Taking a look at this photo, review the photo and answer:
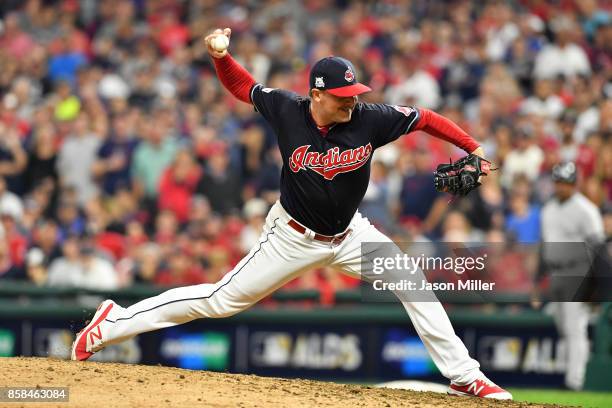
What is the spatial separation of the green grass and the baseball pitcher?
2708 mm

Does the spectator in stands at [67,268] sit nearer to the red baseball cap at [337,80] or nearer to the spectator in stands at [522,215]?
the spectator in stands at [522,215]

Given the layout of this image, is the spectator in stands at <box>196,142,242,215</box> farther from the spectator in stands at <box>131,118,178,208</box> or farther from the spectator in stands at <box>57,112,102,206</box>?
the spectator in stands at <box>57,112,102,206</box>

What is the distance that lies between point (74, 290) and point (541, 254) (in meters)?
4.69

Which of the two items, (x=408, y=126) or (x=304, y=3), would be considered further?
(x=304, y=3)

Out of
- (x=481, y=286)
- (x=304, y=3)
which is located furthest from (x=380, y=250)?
(x=304, y=3)

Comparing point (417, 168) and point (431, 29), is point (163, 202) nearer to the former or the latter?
point (417, 168)

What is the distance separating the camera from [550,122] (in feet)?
45.5

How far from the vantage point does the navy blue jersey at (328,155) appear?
7.05 meters

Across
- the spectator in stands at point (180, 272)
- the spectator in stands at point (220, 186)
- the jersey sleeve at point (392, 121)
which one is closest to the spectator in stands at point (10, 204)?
the spectator in stands at point (220, 186)

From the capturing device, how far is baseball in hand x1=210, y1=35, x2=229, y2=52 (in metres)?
7.04

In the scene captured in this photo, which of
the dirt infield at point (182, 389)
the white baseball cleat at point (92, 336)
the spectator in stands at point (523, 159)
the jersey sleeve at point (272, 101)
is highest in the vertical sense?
the spectator in stands at point (523, 159)

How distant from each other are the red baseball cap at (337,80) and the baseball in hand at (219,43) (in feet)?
1.87

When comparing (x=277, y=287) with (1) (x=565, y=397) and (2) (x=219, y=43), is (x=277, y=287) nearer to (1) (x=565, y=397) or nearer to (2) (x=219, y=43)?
(2) (x=219, y=43)

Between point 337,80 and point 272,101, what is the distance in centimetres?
52
